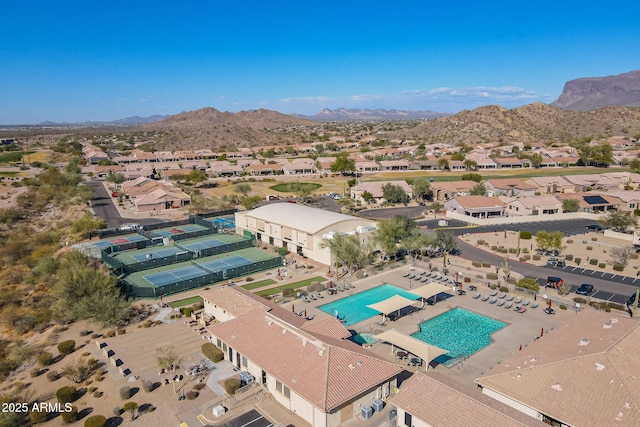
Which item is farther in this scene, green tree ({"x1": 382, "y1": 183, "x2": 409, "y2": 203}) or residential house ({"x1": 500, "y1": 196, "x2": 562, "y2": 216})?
green tree ({"x1": 382, "y1": 183, "x2": 409, "y2": 203})

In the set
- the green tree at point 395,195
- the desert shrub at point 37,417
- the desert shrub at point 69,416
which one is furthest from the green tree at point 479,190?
the desert shrub at point 37,417

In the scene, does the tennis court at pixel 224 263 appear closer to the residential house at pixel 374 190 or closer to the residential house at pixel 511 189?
the residential house at pixel 374 190

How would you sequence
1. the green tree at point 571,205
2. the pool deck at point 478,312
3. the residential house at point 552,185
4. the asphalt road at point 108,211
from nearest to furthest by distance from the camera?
the pool deck at point 478,312, the asphalt road at point 108,211, the green tree at point 571,205, the residential house at point 552,185

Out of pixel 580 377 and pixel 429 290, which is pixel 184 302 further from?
pixel 580 377

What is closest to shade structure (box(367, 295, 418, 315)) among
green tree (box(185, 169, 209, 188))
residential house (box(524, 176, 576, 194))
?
residential house (box(524, 176, 576, 194))

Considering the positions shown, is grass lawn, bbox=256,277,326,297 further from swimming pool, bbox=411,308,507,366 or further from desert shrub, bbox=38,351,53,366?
desert shrub, bbox=38,351,53,366

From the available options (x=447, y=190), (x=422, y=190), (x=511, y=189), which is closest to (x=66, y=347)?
(x=422, y=190)

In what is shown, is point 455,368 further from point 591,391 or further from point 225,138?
point 225,138

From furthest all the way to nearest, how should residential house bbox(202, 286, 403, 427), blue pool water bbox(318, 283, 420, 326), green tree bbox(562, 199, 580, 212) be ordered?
green tree bbox(562, 199, 580, 212)
blue pool water bbox(318, 283, 420, 326)
residential house bbox(202, 286, 403, 427)
